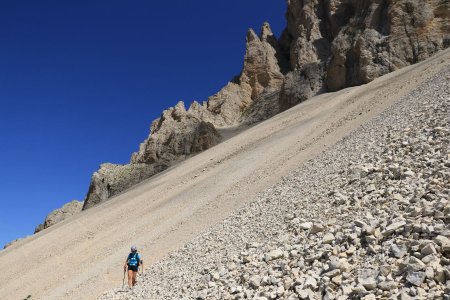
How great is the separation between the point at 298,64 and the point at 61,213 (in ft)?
187

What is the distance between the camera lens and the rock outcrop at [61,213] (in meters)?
71.6

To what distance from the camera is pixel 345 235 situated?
768 cm

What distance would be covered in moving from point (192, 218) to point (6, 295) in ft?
31.6

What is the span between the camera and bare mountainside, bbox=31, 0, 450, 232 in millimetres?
45312

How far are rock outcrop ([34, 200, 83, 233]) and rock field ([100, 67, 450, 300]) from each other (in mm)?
65529

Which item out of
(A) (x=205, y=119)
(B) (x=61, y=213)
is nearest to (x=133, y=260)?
(B) (x=61, y=213)

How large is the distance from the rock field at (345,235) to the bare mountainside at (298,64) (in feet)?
109

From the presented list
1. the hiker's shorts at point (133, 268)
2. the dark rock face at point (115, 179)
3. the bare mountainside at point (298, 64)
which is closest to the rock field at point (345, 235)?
the hiker's shorts at point (133, 268)

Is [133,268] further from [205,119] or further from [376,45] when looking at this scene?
[205,119]

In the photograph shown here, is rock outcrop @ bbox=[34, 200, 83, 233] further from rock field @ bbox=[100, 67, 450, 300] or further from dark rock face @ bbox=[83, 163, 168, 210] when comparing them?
rock field @ bbox=[100, 67, 450, 300]

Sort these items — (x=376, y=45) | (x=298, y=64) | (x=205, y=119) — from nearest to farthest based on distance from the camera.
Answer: (x=376, y=45) → (x=298, y=64) → (x=205, y=119)

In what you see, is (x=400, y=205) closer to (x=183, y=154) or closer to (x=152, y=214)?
(x=152, y=214)

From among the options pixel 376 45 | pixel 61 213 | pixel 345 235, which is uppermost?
pixel 376 45

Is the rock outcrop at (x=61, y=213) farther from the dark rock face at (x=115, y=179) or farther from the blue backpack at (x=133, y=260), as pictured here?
the blue backpack at (x=133, y=260)
